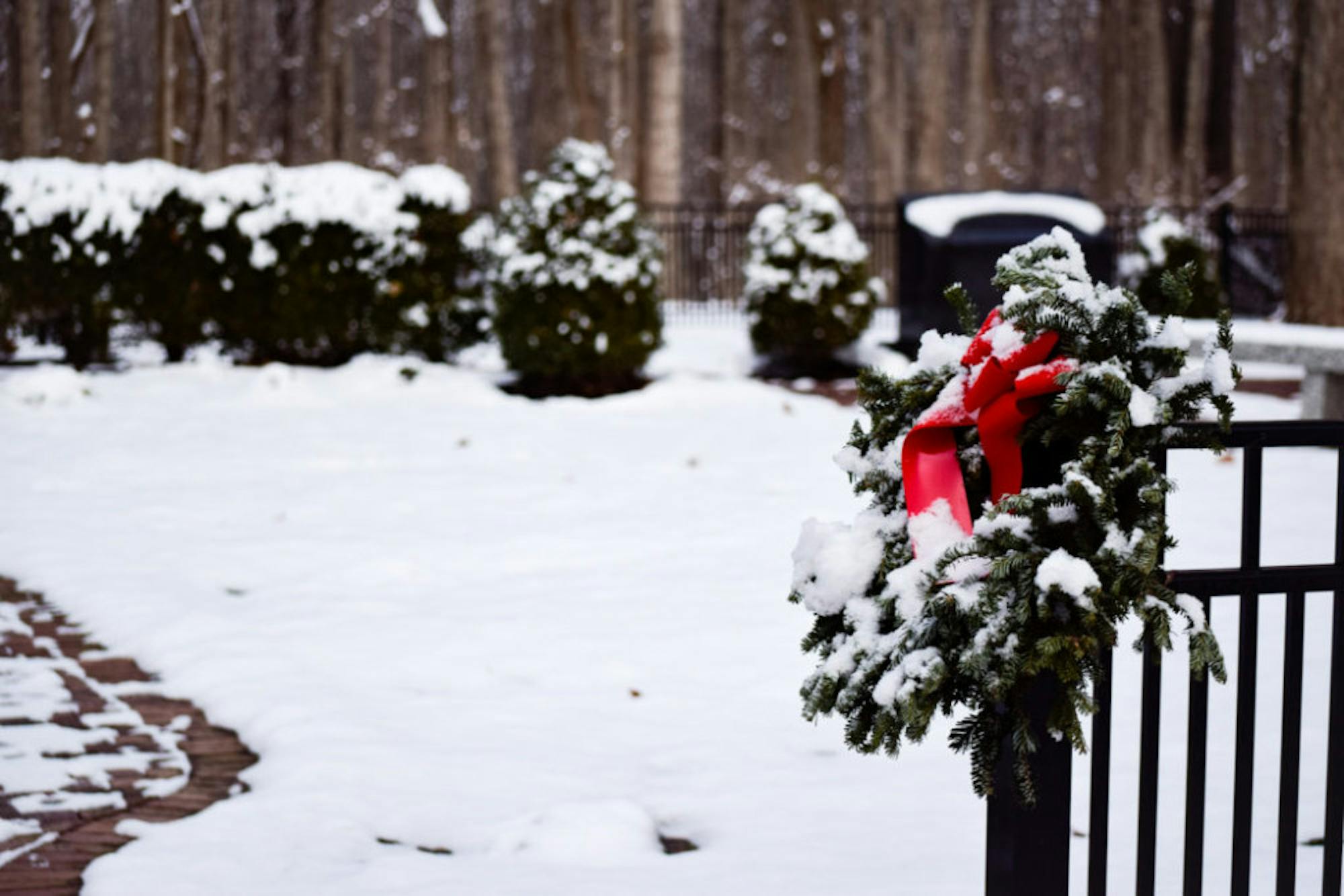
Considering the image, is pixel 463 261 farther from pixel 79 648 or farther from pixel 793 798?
pixel 793 798

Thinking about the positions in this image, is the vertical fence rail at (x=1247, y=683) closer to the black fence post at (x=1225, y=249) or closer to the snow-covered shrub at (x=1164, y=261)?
the snow-covered shrub at (x=1164, y=261)

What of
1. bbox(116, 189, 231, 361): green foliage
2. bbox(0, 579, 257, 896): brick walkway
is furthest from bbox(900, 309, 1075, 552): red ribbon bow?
bbox(116, 189, 231, 361): green foliage

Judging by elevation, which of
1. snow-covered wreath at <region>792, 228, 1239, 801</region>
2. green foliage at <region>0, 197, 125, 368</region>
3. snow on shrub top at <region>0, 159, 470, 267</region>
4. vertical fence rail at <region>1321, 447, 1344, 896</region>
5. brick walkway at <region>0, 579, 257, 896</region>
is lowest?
brick walkway at <region>0, 579, 257, 896</region>

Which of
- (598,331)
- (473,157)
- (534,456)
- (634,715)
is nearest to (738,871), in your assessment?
(634,715)

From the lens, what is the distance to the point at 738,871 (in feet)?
11.9

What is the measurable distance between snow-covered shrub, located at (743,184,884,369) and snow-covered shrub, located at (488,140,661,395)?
1.61 m

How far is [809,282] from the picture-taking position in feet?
46.0

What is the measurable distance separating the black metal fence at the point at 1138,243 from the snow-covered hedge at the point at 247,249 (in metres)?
4.98

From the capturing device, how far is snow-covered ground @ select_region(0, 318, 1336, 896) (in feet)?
12.4

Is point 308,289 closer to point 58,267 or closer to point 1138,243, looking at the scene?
point 58,267

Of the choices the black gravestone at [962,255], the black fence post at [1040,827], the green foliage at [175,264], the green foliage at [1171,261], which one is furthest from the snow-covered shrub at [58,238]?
the black fence post at [1040,827]

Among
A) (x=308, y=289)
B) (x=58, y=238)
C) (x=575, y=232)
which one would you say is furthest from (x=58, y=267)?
(x=575, y=232)

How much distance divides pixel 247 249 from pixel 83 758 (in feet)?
30.5

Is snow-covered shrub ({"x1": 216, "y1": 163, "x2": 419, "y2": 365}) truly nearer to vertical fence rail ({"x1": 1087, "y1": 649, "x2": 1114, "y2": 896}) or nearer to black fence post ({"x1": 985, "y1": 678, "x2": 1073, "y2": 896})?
vertical fence rail ({"x1": 1087, "y1": 649, "x2": 1114, "y2": 896})
